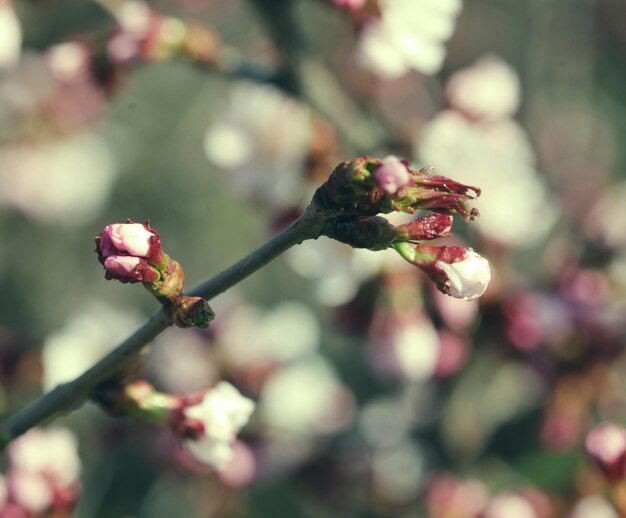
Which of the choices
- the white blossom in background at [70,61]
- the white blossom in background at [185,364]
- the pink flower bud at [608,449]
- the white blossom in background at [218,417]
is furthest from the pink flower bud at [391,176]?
the white blossom in background at [185,364]

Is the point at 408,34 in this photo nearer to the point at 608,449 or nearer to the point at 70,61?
the point at 70,61

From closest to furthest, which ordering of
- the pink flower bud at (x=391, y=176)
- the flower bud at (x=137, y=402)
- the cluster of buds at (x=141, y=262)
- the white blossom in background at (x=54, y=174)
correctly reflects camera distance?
the pink flower bud at (x=391, y=176) < the cluster of buds at (x=141, y=262) < the flower bud at (x=137, y=402) < the white blossom in background at (x=54, y=174)

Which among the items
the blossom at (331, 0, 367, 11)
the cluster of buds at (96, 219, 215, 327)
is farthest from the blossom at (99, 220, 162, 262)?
the blossom at (331, 0, 367, 11)

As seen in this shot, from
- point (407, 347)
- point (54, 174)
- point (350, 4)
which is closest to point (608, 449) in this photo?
point (407, 347)

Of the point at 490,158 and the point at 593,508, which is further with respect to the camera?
the point at 490,158

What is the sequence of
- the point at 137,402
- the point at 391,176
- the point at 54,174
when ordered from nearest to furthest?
the point at 391,176 < the point at 137,402 < the point at 54,174

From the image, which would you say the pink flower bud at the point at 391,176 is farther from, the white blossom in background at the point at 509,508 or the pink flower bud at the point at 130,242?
the white blossom in background at the point at 509,508
